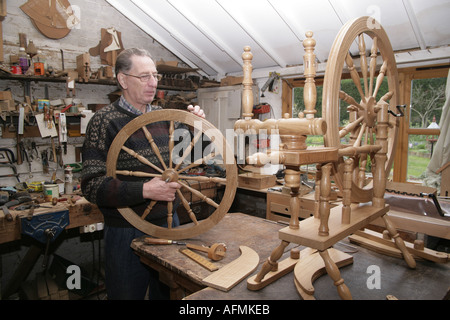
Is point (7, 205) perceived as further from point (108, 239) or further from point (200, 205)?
point (200, 205)

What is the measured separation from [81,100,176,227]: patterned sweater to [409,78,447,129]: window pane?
3349mm

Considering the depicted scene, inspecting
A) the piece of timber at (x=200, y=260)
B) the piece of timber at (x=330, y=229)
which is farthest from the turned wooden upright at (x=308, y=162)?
the piece of timber at (x=200, y=260)

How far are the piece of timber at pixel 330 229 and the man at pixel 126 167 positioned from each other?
783 millimetres

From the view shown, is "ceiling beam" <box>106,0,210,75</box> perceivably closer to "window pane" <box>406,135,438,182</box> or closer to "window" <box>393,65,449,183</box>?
"window" <box>393,65,449,183</box>

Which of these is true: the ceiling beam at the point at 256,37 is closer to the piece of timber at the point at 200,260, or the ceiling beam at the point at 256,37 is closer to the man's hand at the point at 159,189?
the man's hand at the point at 159,189

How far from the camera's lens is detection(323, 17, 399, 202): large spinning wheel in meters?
1.16

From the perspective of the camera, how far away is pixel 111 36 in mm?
4434

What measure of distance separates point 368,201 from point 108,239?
1.51 meters

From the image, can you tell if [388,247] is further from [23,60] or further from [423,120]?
[23,60]

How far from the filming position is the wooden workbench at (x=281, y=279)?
1.25 metres

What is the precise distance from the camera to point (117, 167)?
1854 millimetres

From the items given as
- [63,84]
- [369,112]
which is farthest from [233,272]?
[63,84]

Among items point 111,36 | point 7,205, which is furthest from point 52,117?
point 111,36

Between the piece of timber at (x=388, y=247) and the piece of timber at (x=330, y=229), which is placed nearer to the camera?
the piece of timber at (x=330, y=229)
